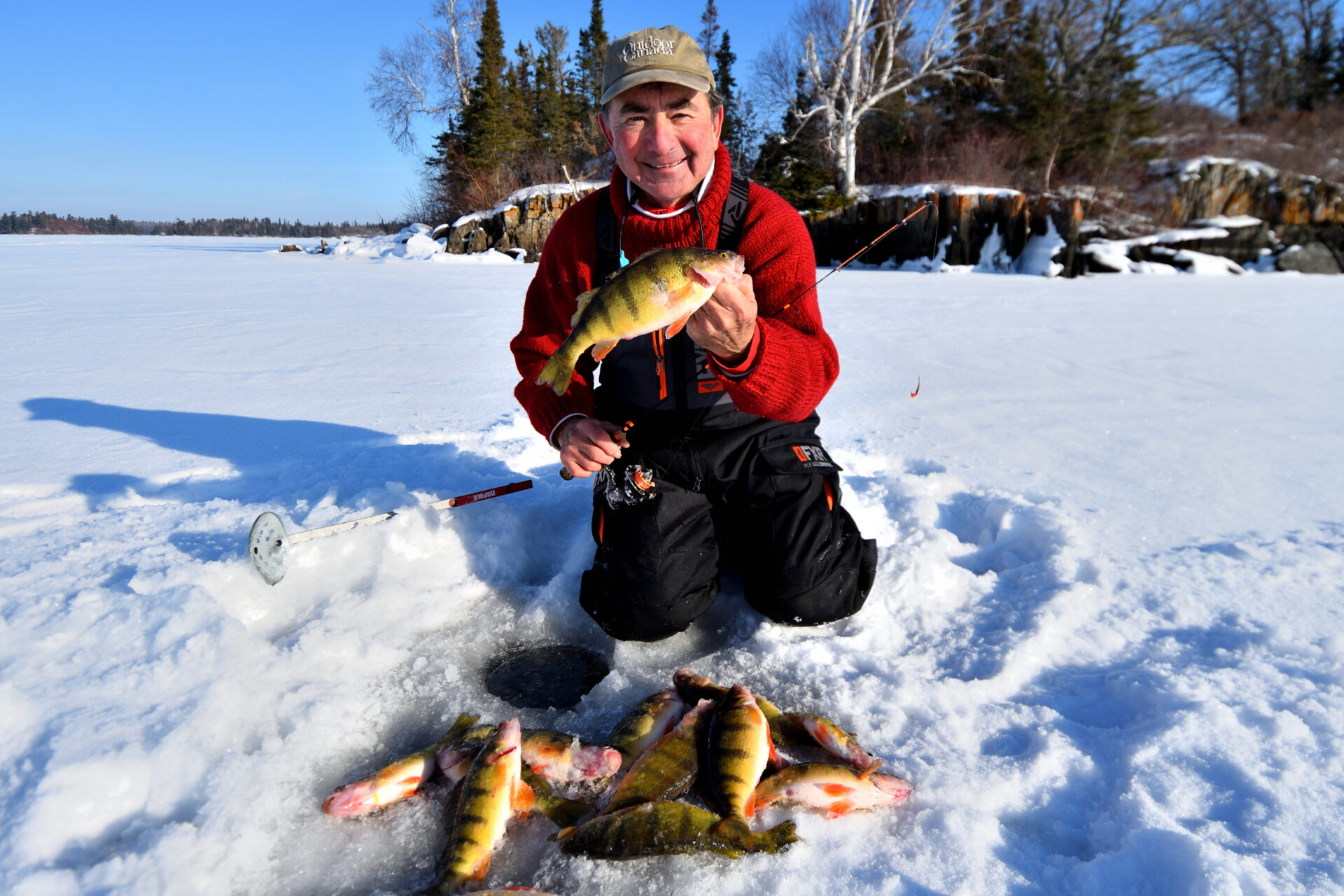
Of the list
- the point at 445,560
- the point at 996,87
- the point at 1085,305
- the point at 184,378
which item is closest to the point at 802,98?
the point at 996,87

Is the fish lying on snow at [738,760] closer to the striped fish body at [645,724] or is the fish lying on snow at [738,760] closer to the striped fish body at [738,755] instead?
the striped fish body at [738,755]

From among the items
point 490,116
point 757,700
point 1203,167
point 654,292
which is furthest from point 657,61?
point 490,116

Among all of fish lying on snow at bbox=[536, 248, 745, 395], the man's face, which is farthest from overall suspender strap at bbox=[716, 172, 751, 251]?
fish lying on snow at bbox=[536, 248, 745, 395]

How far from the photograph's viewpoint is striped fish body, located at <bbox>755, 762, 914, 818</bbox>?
159cm

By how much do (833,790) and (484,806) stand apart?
776 millimetres

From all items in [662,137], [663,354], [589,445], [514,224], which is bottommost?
[589,445]

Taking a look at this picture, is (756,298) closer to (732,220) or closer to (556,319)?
(732,220)

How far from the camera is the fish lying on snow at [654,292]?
161cm

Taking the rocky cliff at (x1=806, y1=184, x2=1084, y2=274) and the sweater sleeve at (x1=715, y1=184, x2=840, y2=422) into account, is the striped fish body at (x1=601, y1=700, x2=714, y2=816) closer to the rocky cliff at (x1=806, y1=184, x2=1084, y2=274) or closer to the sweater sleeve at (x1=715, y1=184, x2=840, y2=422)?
the sweater sleeve at (x1=715, y1=184, x2=840, y2=422)

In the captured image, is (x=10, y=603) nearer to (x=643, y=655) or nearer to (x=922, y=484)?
(x=643, y=655)

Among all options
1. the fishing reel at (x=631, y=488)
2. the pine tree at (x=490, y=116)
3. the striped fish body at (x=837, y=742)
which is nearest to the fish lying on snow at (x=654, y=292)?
the fishing reel at (x=631, y=488)

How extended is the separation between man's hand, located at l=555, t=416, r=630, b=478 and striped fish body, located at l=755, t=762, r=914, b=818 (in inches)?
42.2

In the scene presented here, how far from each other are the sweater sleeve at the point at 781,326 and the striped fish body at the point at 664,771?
939 millimetres

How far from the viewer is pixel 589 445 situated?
2256 millimetres
